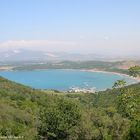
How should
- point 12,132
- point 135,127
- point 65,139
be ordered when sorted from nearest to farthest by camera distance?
point 135,127 < point 65,139 < point 12,132

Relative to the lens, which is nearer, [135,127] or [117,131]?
[135,127]

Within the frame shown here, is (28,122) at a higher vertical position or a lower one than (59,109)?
lower

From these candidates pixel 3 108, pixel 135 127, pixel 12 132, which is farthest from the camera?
pixel 3 108

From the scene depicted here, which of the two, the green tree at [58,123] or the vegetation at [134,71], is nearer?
the vegetation at [134,71]


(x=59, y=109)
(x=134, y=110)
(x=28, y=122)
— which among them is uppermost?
(x=134, y=110)

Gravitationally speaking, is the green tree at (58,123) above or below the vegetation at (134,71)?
below

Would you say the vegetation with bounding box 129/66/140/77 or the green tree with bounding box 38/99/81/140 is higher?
the vegetation with bounding box 129/66/140/77

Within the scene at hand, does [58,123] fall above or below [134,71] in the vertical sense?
below

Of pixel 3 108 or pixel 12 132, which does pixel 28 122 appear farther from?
pixel 12 132

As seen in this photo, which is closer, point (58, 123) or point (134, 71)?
point (134, 71)

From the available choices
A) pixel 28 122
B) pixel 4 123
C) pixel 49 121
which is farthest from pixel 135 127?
pixel 28 122

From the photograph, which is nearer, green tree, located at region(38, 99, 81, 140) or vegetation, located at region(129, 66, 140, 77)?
vegetation, located at region(129, 66, 140, 77)
